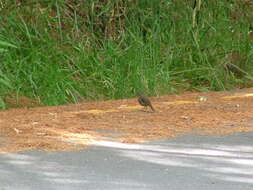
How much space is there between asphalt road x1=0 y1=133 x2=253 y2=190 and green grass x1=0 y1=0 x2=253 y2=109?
4136 millimetres

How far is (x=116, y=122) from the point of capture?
8.15 metres

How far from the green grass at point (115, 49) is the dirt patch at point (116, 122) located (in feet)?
4.97

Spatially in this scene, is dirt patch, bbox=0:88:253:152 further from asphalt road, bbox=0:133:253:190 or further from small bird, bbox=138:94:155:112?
asphalt road, bbox=0:133:253:190

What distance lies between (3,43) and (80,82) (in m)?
1.67

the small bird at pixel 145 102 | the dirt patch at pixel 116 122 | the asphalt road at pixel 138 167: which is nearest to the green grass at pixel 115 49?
the dirt patch at pixel 116 122

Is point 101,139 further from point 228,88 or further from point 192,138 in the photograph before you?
point 228,88

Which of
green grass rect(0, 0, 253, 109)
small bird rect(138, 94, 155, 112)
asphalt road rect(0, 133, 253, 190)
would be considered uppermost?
asphalt road rect(0, 133, 253, 190)

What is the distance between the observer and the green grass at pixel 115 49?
37.5 feet

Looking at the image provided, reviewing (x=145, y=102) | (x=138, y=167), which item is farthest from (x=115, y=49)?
(x=138, y=167)

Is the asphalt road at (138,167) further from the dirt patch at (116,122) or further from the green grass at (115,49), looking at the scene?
the green grass at (115,49)

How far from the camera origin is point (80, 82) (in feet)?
38.9

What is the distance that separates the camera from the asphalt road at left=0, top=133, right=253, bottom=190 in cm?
532

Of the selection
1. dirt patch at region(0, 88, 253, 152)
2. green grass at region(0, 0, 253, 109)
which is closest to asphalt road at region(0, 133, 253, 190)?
dirt patch at region(0, 88, 253, 152)

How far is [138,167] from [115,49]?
7.01 m
